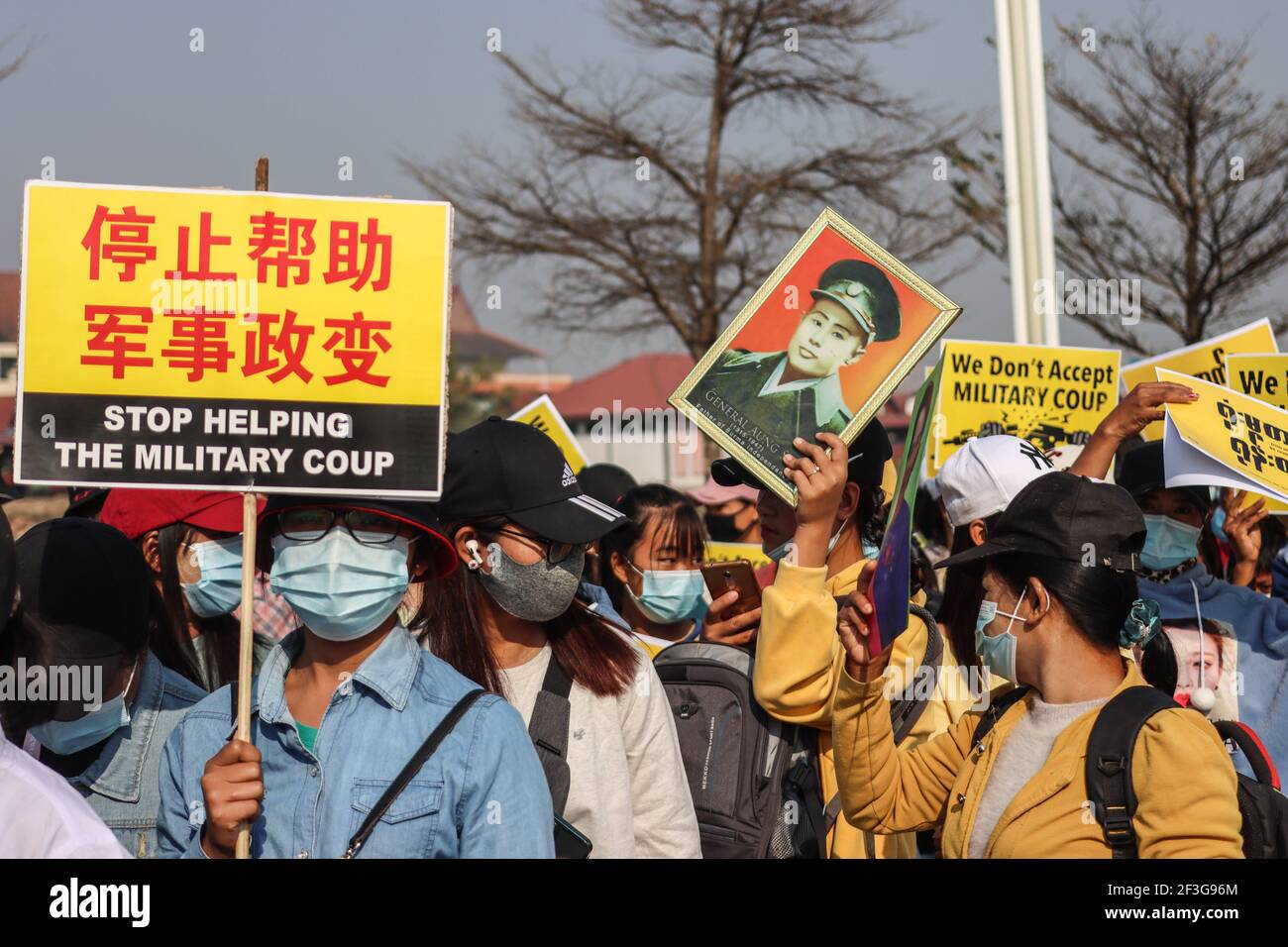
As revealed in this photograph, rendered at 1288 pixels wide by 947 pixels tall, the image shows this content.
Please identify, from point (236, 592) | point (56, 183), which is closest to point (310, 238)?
point (56, 183)

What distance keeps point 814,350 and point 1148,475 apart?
5.88 feet

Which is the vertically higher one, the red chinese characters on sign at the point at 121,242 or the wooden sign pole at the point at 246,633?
the red chinese characters on sign at the point at 121,242

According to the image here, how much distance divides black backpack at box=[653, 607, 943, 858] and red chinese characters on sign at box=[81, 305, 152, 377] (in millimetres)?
1589

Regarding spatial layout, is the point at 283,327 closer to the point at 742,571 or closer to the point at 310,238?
the point at 310,238

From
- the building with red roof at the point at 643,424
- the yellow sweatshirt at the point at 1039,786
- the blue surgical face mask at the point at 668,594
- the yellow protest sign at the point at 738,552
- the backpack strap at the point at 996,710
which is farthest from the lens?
the building with red roof at the point at 643,424

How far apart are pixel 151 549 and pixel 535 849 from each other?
244 cm

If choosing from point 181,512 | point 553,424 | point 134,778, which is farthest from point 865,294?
point 553,424

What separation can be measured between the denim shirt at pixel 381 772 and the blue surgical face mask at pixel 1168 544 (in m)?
2.78

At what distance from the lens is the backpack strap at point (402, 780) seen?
107 inches

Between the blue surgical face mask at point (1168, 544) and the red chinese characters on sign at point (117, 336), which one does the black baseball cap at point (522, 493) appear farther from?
the blue surgical face mask at point (1168, 544)

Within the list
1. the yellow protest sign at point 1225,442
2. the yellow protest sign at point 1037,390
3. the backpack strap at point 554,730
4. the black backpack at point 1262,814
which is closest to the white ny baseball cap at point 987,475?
the yellow protest sign at point 1225,442

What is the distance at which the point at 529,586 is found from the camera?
136 inches

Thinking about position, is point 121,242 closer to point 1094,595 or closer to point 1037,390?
point 1094,595

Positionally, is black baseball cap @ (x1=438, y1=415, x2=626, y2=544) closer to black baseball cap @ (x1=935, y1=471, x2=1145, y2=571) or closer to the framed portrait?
the framed portrait
